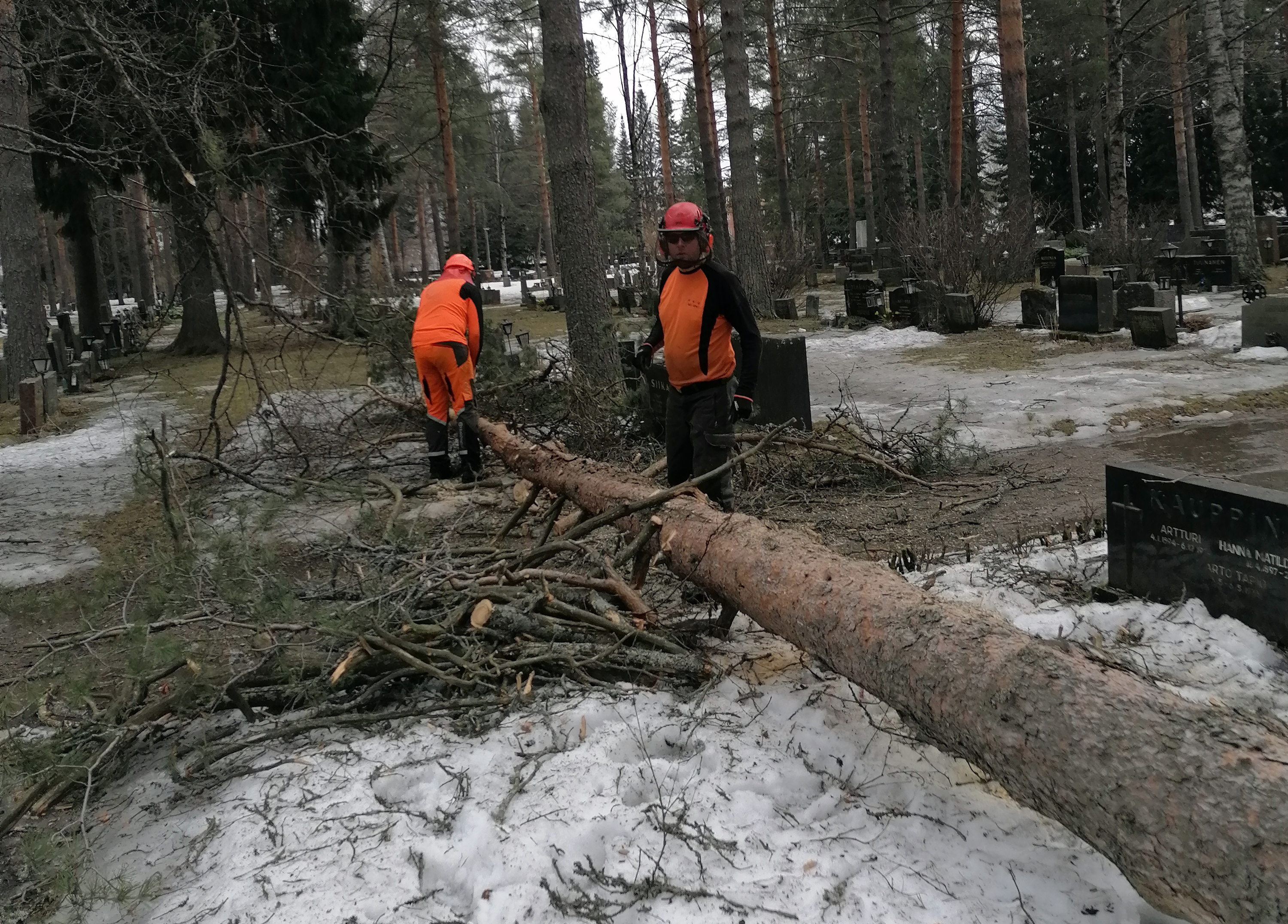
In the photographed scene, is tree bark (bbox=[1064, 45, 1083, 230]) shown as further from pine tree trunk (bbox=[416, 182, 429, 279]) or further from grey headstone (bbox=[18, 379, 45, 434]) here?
grey headstone (bbox=[18, 379, 45, 434])

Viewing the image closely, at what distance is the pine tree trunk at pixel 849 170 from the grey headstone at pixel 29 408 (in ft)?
114

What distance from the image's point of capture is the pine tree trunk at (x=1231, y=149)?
1708cm

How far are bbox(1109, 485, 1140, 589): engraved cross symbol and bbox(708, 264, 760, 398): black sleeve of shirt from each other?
2008 millimetres

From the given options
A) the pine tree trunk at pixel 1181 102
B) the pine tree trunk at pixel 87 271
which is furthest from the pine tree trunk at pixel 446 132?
the pine tree trunk at pixel 1181 102

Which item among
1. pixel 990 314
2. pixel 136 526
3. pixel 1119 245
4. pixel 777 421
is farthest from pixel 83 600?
pixel 1119 245

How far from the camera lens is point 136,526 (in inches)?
291

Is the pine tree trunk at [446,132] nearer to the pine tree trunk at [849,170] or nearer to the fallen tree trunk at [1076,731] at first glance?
the pine tree trunk at [849,170]

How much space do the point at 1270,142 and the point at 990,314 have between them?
29.2 m

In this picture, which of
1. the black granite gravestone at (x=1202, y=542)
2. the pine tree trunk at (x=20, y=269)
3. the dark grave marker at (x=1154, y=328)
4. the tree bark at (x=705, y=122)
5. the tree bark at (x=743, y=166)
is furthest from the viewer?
the tree bark at (x=705, y=122)

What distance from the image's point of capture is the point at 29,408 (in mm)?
12117

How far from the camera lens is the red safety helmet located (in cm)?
542

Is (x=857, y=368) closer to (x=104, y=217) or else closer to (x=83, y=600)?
(x=83, y=600)

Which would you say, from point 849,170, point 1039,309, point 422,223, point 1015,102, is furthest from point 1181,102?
point 422,223

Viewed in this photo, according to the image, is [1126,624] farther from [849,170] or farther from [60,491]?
[849,170]
